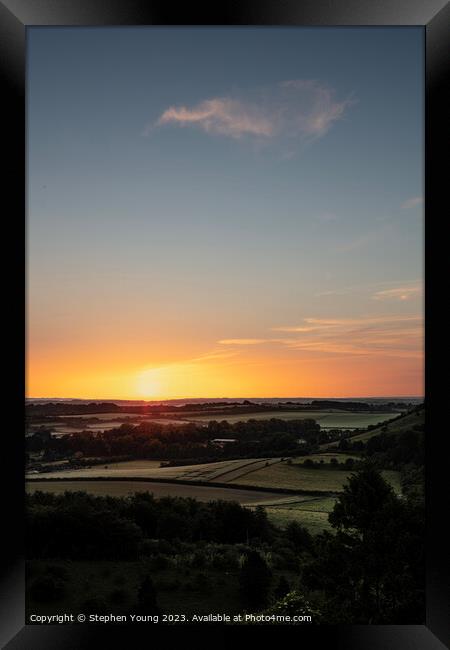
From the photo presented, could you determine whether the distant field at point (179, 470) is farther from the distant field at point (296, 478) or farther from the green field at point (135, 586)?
the green field at point (135, 586)

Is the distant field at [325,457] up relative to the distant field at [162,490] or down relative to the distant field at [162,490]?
up

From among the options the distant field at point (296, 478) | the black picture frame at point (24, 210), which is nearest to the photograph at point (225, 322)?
the distant field at point (296, 478)

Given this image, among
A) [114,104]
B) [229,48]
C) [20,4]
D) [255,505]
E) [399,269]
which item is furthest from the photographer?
[255,505]

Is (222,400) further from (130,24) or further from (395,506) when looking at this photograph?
(130,24)

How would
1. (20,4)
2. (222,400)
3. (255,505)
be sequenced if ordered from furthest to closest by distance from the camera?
(255,505)
(222,400)
(20,4)

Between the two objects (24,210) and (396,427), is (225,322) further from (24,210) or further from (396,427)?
(24,210)

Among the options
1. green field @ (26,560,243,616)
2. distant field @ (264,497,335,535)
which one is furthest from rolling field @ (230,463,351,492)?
green field @ (26,560,243,616)

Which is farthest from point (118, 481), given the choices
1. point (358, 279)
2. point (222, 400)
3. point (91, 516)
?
point (358, 279)
